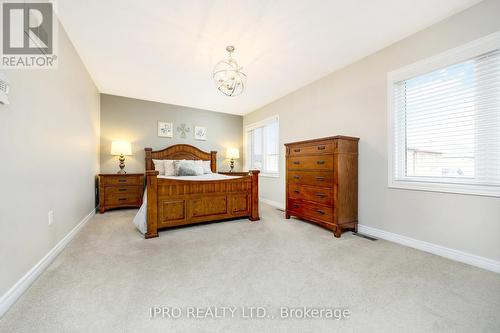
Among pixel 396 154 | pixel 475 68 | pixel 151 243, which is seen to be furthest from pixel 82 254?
pixel 475 68

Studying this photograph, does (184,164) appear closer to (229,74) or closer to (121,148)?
(121,148)

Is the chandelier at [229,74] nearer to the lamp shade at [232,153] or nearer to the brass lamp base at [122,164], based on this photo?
the lamp shade at [232,153]

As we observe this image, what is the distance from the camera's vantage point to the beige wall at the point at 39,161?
135cm

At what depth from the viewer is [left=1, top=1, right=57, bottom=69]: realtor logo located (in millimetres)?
1430

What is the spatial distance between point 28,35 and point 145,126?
3.09 m

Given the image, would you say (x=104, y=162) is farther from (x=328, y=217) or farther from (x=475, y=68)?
(x=475, y=68)

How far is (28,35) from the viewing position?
168cm

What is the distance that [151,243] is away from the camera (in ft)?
7.73

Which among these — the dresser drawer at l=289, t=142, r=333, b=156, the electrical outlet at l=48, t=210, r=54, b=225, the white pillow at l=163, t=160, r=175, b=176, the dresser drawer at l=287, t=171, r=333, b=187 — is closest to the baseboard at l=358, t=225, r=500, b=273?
the dresser drawer at l=287, t=171, r=333, b=187

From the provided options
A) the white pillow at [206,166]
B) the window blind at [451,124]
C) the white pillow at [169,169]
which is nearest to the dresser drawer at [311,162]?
the window blind at [451,124]

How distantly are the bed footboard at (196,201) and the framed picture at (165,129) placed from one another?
2.52 meters

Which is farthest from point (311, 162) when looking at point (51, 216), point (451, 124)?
point (51, 216)

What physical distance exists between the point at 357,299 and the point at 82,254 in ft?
8.14

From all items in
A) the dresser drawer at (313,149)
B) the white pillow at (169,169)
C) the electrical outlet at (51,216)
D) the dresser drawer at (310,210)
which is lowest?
the dresser drawer at (310,210)
